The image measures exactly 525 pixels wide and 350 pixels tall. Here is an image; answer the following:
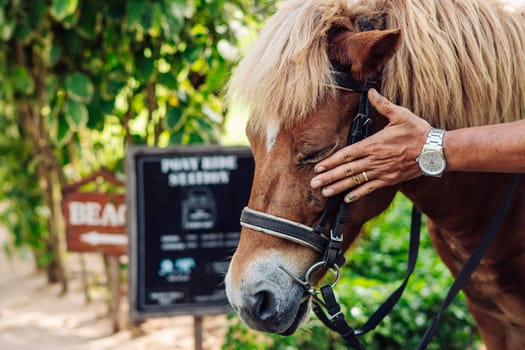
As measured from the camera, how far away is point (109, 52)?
4.34 m

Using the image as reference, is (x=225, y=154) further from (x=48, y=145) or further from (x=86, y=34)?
→ (x=48, y=145)

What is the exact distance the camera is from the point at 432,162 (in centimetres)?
181

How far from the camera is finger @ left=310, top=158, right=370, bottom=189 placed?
1841mm

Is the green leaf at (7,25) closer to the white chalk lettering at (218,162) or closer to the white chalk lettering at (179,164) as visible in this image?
the white chalk lettering at (179,164)

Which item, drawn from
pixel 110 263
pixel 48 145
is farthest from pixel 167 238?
pixel 48 145

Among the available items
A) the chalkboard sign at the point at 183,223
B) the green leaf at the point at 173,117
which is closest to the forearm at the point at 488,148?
the chalkboard sign at the point at 183,223

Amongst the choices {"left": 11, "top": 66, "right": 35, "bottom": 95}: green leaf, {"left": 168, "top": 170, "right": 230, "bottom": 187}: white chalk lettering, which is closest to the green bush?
{"left": 168, "top": 170, "right": 230, "bottom": 187}: white chalk lettering

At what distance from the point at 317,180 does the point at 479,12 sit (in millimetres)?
761

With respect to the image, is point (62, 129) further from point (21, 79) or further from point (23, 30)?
point (23, 30)

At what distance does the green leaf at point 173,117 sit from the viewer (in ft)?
13.3

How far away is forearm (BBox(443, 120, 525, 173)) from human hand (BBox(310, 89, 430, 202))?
0.28 ft

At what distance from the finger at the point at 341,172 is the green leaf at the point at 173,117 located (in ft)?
7.67

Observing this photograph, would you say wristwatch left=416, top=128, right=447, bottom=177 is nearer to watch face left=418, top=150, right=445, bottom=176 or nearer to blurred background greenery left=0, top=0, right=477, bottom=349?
watch face left=418, top=150, right=445, bottom=176

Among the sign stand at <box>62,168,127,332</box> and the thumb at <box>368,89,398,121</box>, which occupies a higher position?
the thumb at <box>368,89,398,121</box>
